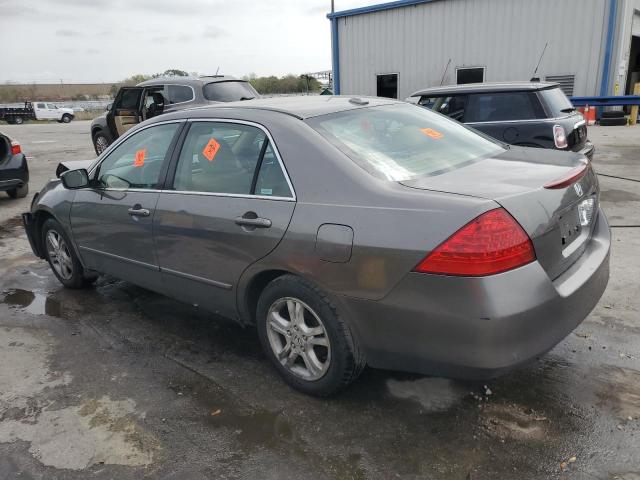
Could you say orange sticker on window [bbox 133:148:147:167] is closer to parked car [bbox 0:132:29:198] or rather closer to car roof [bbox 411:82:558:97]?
car roof [bbox 411:82:558:97]

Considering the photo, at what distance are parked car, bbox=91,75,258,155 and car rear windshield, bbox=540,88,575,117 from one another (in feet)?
19.0

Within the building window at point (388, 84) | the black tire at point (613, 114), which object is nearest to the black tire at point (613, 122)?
the black tire at point (613, 114)

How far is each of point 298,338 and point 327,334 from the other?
0.80 ft

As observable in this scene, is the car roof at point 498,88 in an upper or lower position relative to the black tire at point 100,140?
upper

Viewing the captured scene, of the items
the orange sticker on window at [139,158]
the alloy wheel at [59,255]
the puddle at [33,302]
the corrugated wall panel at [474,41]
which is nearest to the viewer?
the orange sticker on window at [139,158]

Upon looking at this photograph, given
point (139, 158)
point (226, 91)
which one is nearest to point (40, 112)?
point (226, 91)

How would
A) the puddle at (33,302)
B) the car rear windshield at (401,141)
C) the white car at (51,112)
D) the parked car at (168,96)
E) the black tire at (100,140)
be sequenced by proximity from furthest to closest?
the white car at (51,112) → the black tire at (100,140) → the parked car at (168,96) → the puddle at (33,302) → the car rear windshield at (401,141)

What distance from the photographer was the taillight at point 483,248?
87.9 inches

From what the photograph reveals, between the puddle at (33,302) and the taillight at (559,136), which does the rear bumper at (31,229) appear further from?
the taillight at (559,136)

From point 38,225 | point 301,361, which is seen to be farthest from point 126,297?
point 301,361

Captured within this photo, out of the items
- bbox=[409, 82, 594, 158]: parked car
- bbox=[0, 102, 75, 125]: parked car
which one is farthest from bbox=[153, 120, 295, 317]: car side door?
bbox=[0, 102, 75, 125]: parked car

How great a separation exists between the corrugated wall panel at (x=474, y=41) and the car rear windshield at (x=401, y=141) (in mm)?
15477

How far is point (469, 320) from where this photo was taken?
2.26 metres

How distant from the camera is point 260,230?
288 cm
